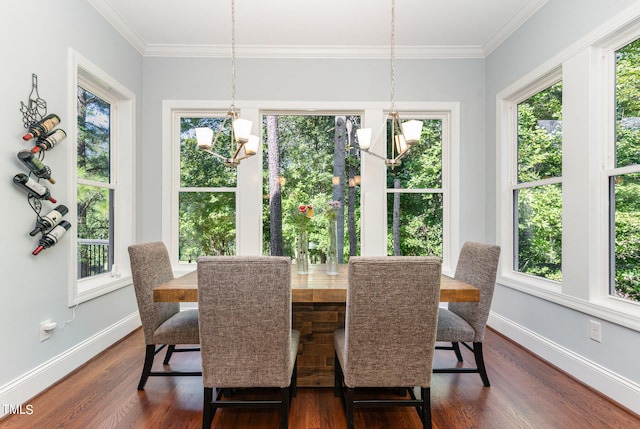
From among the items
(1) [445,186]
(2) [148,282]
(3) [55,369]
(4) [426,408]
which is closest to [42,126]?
(2) [148,282]

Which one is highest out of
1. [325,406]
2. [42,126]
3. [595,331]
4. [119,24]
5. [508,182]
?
[119,24]

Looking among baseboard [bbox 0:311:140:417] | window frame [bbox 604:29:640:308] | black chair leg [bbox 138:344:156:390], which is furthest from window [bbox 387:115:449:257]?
baseboard [bbox 0:311:140:417]

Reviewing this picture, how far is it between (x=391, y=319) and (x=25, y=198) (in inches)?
89.2

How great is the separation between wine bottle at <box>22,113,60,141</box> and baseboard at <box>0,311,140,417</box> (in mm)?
1448

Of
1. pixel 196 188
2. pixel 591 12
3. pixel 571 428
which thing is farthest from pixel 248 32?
pixel 571 428

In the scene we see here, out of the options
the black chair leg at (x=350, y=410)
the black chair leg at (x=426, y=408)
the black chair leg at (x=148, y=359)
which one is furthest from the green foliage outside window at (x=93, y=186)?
the black chair leg at (x=426, y=408)

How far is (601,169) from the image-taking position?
2.23 m

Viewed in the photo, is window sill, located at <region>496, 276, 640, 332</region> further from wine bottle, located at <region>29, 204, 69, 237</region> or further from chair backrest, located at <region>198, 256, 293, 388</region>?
wine bottle, located at <region>29, 204, 69, 237</region>

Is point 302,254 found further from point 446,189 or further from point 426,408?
point 446,189

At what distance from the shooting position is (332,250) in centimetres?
228

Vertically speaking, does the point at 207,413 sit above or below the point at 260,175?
below

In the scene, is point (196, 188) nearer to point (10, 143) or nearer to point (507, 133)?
point (10, 143)

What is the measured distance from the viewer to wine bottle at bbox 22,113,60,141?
6.65ft

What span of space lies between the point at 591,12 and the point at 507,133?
1218mm
